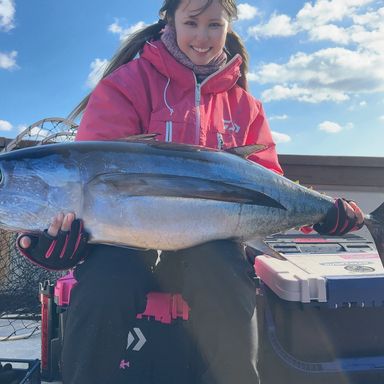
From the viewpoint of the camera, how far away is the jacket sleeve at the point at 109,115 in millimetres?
1933

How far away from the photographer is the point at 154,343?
67.1 inches

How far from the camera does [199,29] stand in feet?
6.90

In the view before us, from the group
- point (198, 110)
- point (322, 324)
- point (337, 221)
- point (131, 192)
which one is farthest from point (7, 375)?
point (337, 221)

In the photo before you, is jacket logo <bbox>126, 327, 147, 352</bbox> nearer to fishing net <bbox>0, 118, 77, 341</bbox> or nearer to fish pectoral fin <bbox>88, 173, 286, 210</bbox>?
fish pectoral fin <bbox>88, 173, 286, 210</bbox>

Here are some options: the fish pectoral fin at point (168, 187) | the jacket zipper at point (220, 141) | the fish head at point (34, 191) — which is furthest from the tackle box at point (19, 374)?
the jacket zipper at point (220, 141)

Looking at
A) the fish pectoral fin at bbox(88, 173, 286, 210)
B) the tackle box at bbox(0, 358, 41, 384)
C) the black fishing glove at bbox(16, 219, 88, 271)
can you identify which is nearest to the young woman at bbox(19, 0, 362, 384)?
the black fishing glove at bbox(16, 219, 88, 271)

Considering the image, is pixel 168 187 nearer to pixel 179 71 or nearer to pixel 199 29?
pixel 179 71

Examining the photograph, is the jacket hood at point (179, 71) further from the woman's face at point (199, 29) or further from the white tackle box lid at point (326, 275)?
the white tackle box lid at point (326, 275)

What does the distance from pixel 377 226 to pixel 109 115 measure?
1.38 metres

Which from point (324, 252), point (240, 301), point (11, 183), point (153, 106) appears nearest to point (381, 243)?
point (324, 252)

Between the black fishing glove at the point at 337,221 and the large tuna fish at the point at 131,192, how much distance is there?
1.51ft

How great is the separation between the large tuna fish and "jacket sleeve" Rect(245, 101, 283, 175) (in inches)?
25.2

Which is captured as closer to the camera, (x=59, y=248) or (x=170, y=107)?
(x=59, y=248)

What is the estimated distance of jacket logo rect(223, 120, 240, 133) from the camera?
7.18 feet
